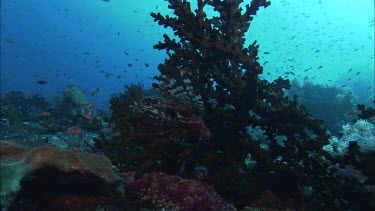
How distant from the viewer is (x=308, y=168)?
3.88m

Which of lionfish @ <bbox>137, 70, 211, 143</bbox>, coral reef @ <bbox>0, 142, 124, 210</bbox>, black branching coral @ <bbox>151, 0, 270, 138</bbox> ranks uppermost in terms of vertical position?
black branching coral @ <bbox>151, 0, 270, 138</bbox>

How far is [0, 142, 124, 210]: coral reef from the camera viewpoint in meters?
2.40

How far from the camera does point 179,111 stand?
12.1 feet

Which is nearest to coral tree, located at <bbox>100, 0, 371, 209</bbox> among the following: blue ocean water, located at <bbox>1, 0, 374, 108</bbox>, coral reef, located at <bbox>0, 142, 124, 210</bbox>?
coral reef, located at <bbox>0, 142, 124, 210</bbox>

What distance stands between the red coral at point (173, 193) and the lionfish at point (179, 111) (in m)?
0.69

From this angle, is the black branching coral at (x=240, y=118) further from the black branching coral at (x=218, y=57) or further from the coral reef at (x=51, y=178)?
the coral reef at (x=51, y=178)

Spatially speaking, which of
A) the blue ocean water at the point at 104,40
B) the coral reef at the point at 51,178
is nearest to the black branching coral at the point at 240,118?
the coral reef at the point at 51,178

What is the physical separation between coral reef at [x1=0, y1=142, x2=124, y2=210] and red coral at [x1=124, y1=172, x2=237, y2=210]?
0.33 m

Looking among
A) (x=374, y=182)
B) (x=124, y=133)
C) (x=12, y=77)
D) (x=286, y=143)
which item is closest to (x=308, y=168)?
(x=286, y=143)

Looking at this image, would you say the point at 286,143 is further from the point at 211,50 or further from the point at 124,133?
the point at 124,133

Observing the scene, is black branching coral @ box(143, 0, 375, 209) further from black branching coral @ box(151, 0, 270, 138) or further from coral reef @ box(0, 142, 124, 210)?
coral reef @ box(0, 142, 124, 210)

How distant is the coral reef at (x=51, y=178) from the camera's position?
240cm

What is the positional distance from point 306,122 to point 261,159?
787 millimetres

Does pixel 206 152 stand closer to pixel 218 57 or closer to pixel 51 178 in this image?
pixel 218 57
